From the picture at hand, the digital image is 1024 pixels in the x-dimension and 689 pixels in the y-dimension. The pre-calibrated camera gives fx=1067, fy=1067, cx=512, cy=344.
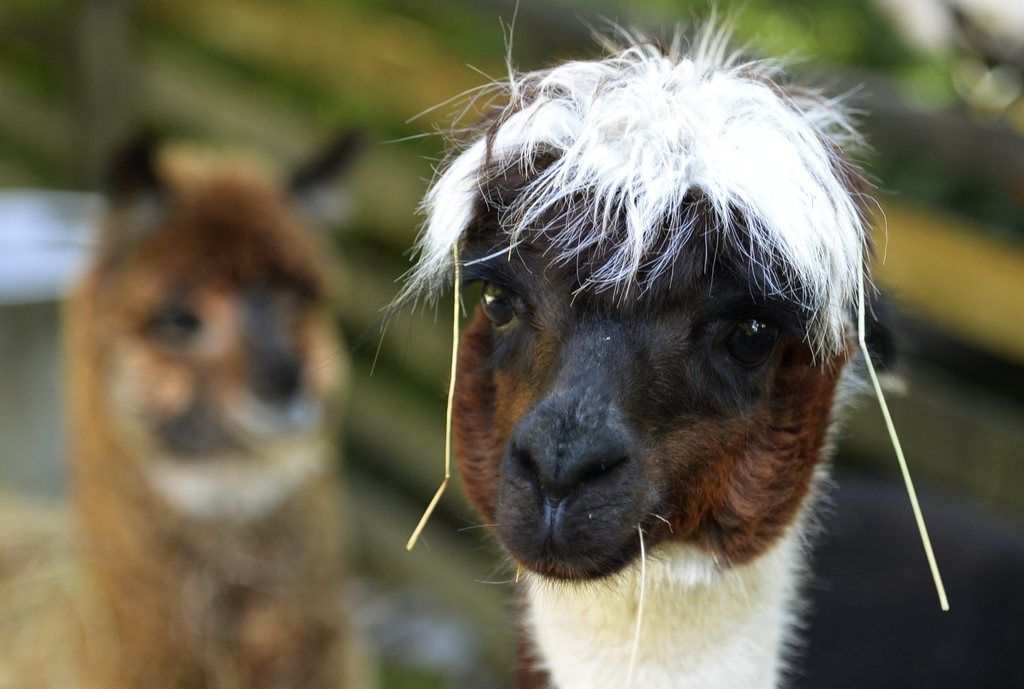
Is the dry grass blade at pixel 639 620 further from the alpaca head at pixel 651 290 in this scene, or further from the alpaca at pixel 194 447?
the alpaca at pixel 194 447

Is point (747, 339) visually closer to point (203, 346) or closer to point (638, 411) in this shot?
point (638, 411)

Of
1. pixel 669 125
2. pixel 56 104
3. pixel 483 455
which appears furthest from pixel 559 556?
pixel 56 104

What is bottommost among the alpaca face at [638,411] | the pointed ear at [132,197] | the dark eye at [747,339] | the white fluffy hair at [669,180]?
the pointed ear at [132,197]

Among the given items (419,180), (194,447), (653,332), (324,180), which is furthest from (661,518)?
(419,180)

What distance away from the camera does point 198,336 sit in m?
2.97

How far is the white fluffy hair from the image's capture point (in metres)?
1.34

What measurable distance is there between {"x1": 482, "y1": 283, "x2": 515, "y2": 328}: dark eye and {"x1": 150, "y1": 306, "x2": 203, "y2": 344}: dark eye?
5.43 feet

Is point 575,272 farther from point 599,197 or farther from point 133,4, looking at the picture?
point 133,4

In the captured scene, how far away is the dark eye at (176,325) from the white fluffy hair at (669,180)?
1679 mm

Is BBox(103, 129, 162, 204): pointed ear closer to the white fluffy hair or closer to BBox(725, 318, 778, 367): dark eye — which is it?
the white fluffy hair

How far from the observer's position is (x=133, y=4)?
602 cm

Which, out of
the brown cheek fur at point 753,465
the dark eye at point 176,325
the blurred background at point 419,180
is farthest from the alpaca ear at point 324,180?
the brown cheek fur at point 753,465

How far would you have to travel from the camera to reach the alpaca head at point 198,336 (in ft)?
9.61

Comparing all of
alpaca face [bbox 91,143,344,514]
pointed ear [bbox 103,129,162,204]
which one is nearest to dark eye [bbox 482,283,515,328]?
alpaca face [bbox 91,143,344,514]
